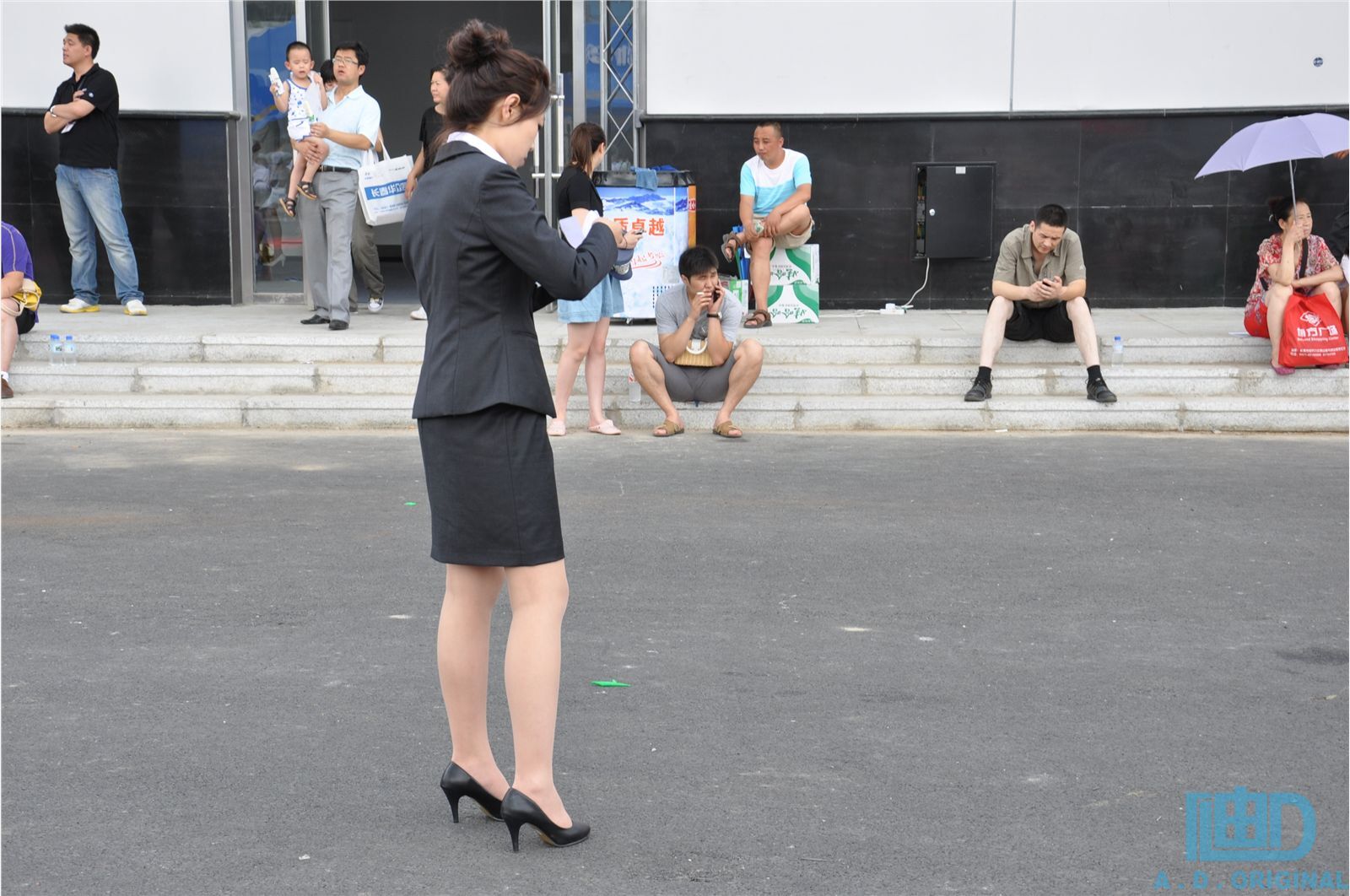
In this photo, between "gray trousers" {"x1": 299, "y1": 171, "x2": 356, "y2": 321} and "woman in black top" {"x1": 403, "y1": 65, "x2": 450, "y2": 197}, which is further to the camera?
"gray trousers" {"x1": 299, "y1": 171, "x2": 356, "y2": 321}

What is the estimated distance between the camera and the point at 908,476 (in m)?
7.98

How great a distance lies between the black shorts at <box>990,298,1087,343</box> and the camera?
385 inches

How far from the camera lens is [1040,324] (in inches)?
391

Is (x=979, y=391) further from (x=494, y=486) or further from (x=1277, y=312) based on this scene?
(x=494, y=486)

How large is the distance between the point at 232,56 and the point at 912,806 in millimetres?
9931

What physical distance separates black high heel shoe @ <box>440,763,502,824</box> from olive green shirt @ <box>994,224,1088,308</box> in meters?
6.61

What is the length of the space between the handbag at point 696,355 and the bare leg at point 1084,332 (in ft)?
7.63

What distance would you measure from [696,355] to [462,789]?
5593 mm

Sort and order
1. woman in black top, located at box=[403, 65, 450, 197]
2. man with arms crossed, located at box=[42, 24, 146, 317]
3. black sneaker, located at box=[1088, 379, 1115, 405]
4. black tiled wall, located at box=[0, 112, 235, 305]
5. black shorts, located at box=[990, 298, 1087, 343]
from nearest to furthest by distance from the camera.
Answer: woman in black top, located at box=[403, 65, 450, 197], black sneaker, located at box=[1088, 379, 1115, 405], black shorts, located at box=[990, 298, 1087, 343], man with arms crossed, located at box=[42, 24, 146, 317], black tiled wall, located at box=[0, 112, 235, 305]

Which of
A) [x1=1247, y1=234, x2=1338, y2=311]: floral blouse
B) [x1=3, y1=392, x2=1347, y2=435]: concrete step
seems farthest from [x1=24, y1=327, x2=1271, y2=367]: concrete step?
[x1=3, y1=392, x2=1347, y2=435]: concrete step

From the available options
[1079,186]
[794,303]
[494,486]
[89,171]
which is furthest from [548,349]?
[494,486]

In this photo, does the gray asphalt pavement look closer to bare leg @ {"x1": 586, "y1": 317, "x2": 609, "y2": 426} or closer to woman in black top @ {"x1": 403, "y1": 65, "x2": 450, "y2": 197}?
bare leg @ {"x1": 586, "y1": 317, "x2": 609, "y2": 426}

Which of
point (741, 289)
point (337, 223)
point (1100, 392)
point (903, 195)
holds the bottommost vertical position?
point (1100, 392)

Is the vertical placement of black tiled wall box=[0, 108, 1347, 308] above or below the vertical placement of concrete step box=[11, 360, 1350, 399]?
above
